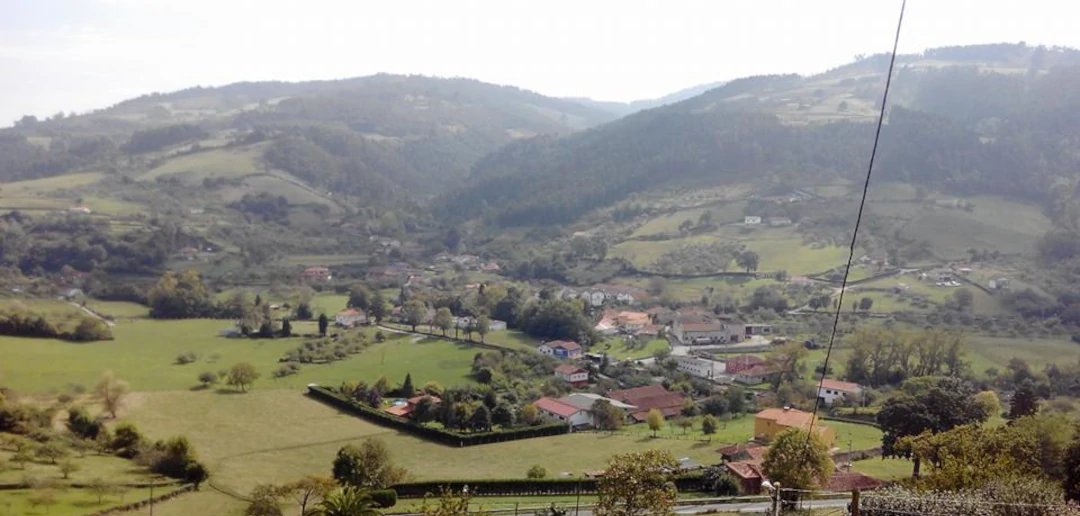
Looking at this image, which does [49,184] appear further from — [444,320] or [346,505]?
[346,505]

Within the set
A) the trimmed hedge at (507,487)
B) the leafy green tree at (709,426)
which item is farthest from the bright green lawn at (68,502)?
the leafy green tree at (709,426)

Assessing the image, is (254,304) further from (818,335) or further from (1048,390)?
(1048,390)

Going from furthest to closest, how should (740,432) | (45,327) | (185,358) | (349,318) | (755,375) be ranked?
(349,318) → (45,327) → (185,358) → (755,375) → (740,432)

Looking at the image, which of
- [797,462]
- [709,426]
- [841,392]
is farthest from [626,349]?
[797,462]

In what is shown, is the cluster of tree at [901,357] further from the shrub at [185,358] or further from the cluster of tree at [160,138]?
the cluster of tree at [160,138]

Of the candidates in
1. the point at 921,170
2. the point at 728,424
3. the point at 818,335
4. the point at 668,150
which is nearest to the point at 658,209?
the point at 668,150

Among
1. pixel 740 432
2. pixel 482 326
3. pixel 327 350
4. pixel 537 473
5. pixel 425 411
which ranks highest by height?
pixel 537 473

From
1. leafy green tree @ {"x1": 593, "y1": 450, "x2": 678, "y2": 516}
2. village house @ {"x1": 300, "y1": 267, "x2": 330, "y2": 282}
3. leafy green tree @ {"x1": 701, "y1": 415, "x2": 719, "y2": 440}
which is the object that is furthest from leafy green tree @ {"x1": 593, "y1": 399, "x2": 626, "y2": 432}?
village house @ {"x1": 300, "y1": 267, "x2": 330, "y2": 282}
